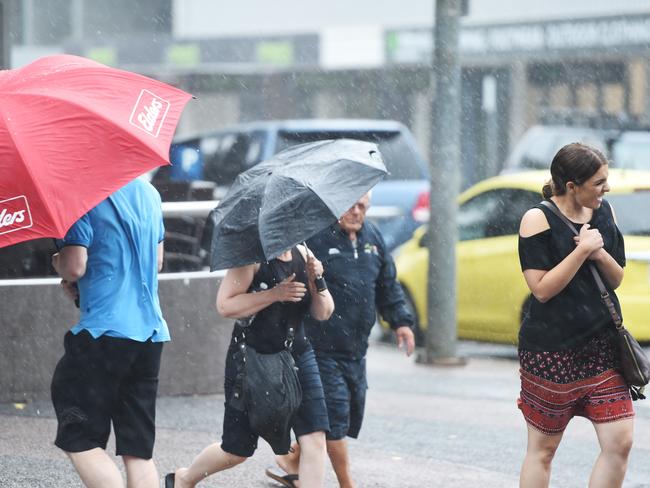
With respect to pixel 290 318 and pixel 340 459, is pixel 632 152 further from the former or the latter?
pixel 290 318

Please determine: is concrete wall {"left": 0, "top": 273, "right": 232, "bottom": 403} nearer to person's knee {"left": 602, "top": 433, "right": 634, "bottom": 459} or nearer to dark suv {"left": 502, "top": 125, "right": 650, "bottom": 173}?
person's knee {"left": 602, "top": 433, "right": 634, "bottom": 459}

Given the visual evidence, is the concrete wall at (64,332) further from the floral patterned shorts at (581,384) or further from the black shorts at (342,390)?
the floral patterned shorts at (581,384)

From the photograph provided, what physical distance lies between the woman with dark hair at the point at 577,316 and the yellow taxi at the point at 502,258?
5.67 meters

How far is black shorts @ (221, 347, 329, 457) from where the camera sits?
5.68 metres

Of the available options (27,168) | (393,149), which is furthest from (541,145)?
(27,168)

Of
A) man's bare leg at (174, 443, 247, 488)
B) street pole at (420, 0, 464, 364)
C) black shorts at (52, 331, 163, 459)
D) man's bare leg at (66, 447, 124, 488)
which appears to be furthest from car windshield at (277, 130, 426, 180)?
man's bare leg at (66, 447, 124, 488)

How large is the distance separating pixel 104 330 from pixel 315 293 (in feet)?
3.11

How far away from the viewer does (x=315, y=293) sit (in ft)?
18.4

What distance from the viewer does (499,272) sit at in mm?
11570

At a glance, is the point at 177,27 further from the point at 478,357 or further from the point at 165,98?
the point at 165,98

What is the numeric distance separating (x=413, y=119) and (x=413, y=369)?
32842 millimetres

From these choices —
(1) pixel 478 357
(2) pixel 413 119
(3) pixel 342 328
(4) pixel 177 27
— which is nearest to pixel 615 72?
(2) pixel 413 119

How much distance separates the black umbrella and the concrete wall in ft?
10.2

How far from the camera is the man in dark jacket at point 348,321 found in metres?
6.29
